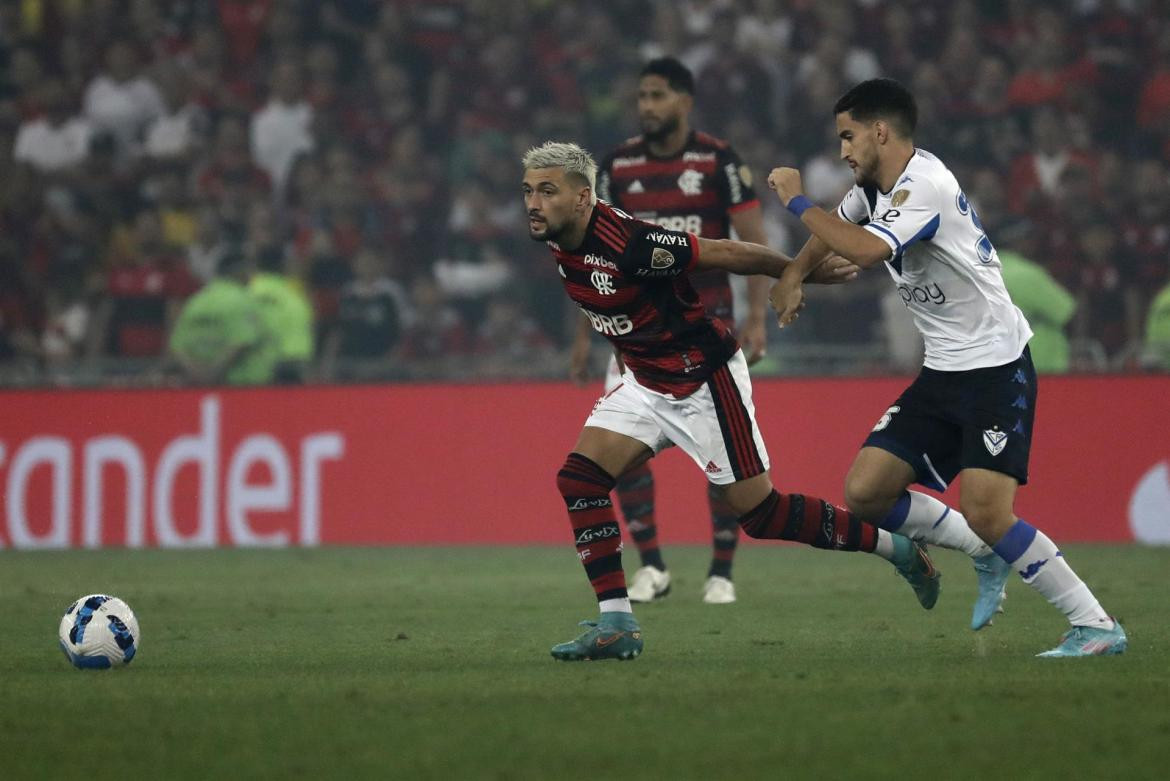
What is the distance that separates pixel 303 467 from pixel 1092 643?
8.70 metres

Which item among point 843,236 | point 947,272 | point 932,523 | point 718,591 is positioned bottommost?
point 718,591

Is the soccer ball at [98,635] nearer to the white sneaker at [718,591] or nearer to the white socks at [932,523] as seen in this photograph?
the white socks at [932,523]

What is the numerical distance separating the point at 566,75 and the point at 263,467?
20.0 feet

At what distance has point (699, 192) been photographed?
9.97m

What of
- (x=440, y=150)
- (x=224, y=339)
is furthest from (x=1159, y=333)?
(x=224, y=339)

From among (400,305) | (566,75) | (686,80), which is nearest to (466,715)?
(686,80)

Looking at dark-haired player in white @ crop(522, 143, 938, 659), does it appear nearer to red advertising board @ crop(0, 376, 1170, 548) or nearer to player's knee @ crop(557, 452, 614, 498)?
player's knee @ crop(557, 452, 614, 498)

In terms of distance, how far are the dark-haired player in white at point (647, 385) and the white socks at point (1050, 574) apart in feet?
2.50

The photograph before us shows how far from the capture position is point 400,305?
54.7 feet

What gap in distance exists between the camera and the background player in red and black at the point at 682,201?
9.87 meters

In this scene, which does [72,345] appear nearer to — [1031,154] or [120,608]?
[1031,154]

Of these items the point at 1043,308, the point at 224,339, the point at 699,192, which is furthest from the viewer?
the point at 224,339

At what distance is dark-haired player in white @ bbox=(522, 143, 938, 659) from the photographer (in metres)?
7.08

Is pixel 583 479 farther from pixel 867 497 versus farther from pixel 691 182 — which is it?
pixel 691 182
